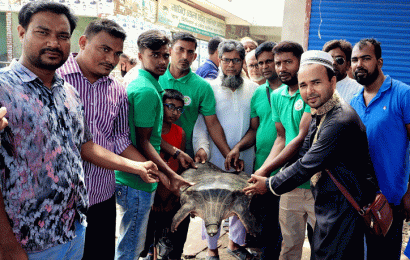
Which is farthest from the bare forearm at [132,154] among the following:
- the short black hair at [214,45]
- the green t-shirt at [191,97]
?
the short black hair at [214,45]

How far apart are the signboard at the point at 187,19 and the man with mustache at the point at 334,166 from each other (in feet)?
35.3

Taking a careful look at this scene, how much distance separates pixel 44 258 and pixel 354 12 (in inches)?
256

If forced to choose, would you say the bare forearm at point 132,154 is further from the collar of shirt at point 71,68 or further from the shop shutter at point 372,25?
the shop shutter at point 372,25

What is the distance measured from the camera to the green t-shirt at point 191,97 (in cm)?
335

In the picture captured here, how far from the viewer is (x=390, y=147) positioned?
268 cm

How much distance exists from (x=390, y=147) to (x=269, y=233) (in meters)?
1.37

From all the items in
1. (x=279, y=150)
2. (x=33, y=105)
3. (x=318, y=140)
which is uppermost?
(x=33, y=105)

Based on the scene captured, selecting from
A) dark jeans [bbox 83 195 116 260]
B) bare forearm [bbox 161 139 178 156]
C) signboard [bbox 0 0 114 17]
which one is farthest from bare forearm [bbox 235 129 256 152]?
signboard [bbox 0 0 114 17]

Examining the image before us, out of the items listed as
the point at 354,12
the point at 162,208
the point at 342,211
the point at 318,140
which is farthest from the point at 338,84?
the point at 354,12

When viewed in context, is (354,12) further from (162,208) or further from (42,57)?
(42,57)

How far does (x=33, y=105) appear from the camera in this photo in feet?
4.83

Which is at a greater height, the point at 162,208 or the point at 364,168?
the point at 364,168

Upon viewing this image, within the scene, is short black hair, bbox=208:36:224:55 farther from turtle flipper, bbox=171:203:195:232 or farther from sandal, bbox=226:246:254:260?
turtle flipper, bbox=171:203:195:232

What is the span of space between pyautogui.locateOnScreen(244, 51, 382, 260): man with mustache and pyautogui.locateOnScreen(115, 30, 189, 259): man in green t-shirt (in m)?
1.09
